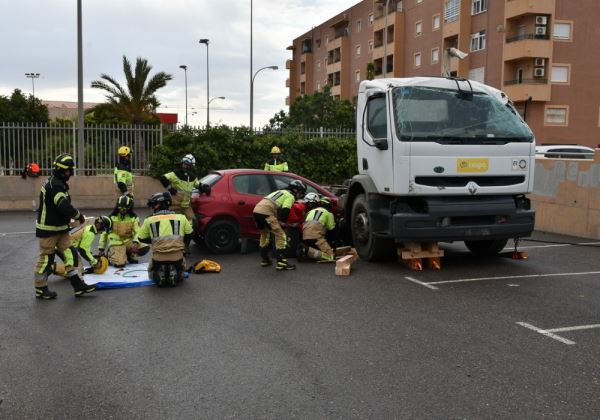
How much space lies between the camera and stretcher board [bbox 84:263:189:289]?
25.5ft

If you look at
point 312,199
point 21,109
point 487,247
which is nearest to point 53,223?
point 312,199

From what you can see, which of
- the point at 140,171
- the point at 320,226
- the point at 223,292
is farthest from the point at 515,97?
the point at 223,292

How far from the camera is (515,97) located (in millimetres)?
37750

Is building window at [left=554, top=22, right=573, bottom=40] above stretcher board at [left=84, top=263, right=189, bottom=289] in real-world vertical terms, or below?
above

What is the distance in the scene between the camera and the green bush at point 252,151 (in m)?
18.3

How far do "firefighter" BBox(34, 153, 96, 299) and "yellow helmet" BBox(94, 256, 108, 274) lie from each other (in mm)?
1243

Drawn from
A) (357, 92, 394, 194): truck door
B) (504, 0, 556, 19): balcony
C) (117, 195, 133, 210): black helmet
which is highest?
(504, 0, 556, 19): balcony

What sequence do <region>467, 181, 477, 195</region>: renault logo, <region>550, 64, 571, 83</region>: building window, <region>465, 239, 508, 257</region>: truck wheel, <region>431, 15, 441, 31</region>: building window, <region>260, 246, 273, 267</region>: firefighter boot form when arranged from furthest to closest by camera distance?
<region>431, 15, 441, 31</region>: building window → <region>550, 64, 571, 83</region>: building window → <region>465, 239, 508, 257</region>: truck wheel → <region>260, 246, 273, 267</region>: firefighter boot → <region>467, 181, 477, 195</region>: renault logo

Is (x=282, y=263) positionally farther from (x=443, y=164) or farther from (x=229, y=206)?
(x=443, y=164)

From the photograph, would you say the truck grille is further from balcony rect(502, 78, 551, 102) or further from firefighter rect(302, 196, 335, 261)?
balcony rect(502, 78, 551, 102)

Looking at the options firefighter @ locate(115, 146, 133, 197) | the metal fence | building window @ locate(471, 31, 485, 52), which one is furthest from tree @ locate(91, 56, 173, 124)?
building window @ locate(471, 31, 485, 52)

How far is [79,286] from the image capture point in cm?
717

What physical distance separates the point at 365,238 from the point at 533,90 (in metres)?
32.0

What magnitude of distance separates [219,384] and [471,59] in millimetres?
41355
